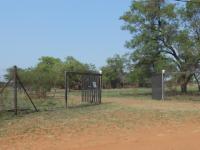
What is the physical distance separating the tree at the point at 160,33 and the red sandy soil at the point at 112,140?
99.6 ft

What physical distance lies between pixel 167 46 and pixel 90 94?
785 inches

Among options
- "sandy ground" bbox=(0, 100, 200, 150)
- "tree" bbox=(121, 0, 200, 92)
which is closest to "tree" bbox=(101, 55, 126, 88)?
"tree" bbox=(121, 0, 200, 92)

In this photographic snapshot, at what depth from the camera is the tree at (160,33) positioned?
44.5 m

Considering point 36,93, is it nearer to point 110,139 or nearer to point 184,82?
point 184,82

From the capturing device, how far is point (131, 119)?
58.0 feet

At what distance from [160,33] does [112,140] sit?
33.6 meters

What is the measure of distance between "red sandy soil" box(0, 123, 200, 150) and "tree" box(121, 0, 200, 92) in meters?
30.4

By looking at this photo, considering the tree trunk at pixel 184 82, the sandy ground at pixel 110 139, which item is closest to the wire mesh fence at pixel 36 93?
the sandy ground at pixel 110 139

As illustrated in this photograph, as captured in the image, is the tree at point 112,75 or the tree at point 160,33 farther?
the tree at point 112,75

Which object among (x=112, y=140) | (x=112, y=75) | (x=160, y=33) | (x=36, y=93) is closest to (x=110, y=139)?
(x=112, y=140)

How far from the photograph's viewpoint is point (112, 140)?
1250 cm

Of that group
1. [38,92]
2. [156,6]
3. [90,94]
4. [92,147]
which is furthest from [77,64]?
[92,147]

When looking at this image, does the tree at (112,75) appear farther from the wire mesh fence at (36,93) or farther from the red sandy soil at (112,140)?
the red sandy soil at (112,140)

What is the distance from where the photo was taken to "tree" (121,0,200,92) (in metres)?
44.5
